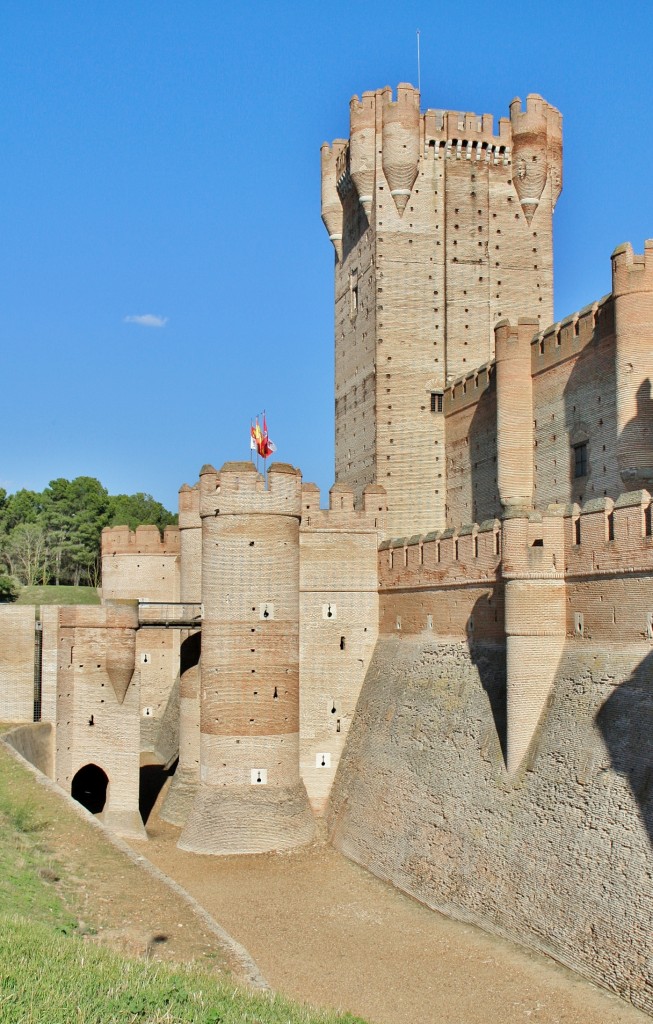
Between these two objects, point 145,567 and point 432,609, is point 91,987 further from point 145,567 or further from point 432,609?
point 145,567

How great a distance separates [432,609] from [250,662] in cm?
511

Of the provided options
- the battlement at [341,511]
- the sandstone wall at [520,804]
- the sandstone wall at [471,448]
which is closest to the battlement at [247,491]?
the battlement at [341,511]

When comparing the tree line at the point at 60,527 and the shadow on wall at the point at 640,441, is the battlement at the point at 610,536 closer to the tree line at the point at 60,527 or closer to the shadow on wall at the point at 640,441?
the shadow on wall at the point at 640,441

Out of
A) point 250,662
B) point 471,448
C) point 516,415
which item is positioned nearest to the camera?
point 250,662

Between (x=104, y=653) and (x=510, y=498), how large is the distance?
40.3ft

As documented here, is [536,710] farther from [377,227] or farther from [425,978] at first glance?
[377,227]

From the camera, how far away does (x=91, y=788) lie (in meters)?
31.6

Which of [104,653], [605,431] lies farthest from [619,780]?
[104,653]

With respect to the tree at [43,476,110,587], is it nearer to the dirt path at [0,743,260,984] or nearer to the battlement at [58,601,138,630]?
the battlement at [58,601,138,630]

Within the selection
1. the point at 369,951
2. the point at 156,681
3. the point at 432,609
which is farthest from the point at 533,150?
the point at 369,951

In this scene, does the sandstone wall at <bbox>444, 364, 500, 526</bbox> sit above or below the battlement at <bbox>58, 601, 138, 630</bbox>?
above

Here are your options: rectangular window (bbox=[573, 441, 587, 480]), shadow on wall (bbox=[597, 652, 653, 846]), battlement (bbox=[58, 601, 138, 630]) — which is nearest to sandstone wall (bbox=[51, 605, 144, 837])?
battlement (bbox=[58, 601, 138, 630])

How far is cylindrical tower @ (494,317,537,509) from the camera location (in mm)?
28844

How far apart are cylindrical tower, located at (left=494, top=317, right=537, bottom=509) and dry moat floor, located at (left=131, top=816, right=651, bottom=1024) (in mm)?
11309
